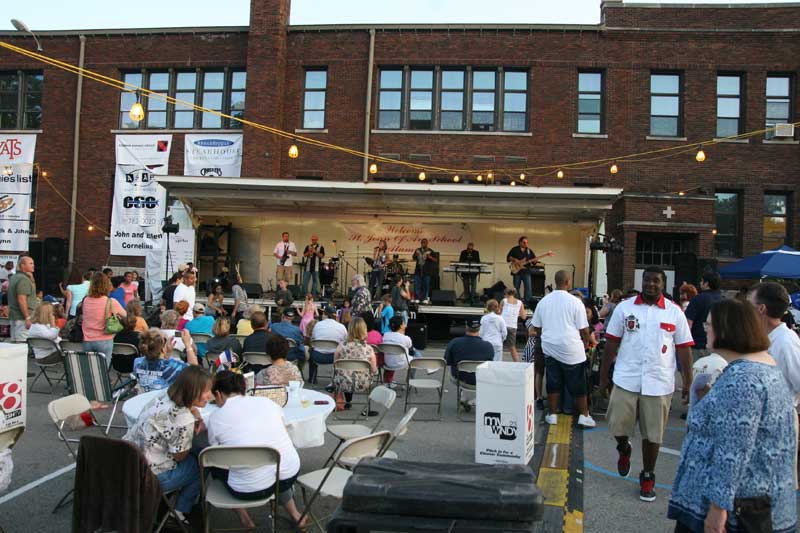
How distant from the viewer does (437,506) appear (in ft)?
7.41

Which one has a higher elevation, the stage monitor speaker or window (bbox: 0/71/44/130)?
window (bbox: 0/71/44/130)

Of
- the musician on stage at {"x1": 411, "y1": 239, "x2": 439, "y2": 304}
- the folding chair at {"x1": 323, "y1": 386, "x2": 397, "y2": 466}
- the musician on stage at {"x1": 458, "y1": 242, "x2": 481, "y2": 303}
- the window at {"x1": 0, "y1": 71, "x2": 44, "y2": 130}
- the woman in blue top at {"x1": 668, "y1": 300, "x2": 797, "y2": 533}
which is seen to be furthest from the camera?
the window at {"x1": 0, "y1": 71, "x2": 44, "y2": 130}

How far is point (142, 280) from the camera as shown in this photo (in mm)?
19500

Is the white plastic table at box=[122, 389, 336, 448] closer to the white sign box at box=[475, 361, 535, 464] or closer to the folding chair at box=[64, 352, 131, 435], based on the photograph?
the white sign box at box=[475, 361, 535, 464]

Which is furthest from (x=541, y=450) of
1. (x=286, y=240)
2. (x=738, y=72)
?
(x=738, y=72)

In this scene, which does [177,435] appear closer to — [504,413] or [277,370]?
[277,370]

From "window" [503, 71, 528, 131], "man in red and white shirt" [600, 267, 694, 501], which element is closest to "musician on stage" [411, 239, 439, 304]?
"window" [503, 71, 528, 131]

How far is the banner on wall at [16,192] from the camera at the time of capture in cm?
2052

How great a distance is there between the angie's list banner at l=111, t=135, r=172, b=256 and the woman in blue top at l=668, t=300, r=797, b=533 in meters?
18.9

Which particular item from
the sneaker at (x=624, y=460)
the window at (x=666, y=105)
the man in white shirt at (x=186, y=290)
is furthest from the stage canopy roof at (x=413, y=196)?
the sneaker at (x=624, y=460)

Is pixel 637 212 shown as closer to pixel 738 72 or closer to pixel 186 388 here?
pixel 738 72

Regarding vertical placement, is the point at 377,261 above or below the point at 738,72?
below

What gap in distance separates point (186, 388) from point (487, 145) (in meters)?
16.2

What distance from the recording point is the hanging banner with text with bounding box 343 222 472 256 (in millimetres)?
18266
